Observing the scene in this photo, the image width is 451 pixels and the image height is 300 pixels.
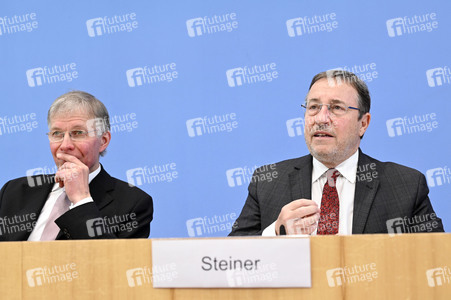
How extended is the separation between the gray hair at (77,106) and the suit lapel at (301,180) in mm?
780

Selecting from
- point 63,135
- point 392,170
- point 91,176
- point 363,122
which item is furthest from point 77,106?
point 392,170

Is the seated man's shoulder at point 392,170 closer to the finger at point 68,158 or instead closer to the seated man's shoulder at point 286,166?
the seated man's shoulder at point 286,166

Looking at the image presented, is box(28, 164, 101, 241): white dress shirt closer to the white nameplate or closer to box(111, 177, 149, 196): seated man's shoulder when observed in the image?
box(111, 177, 149, 196): seated man's shoulder

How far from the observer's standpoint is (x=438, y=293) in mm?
1060

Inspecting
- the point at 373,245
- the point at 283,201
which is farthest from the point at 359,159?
the point at 373,245

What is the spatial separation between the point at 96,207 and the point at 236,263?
836mm

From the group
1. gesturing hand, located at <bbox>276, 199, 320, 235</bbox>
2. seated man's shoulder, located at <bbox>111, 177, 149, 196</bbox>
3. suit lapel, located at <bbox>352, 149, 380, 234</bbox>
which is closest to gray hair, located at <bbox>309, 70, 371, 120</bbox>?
suit lapel, located at <bbox>352, 149, 380, 234</bbox>

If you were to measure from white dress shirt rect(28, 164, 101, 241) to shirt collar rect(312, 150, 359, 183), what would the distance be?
81 centimetres

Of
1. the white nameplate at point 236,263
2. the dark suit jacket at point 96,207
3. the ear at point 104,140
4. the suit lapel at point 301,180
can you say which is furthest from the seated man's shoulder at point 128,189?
the white nameplate at point 236,263

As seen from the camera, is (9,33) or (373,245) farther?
(9,33)

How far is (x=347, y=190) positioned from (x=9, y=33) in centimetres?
210

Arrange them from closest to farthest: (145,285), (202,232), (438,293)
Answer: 1. (438,293)
2. (145,285)
3. (202,232)

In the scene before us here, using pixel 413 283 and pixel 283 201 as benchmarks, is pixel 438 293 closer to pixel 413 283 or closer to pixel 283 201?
pixel 413 283

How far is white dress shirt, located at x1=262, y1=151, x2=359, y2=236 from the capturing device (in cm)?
184
